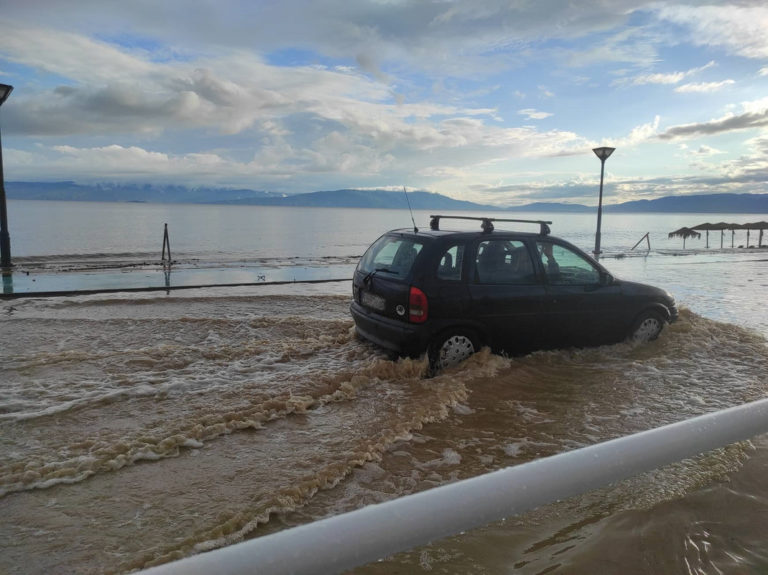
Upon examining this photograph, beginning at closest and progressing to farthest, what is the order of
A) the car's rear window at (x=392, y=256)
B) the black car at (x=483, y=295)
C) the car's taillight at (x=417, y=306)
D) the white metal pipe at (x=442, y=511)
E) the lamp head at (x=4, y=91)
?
the white metal pipe at (x=442, y=511)
the car's taillight at (x=417, y=306)
the black car at (x=483, y=295)
the car's rear window at (x=392, y=256)
the lamp head at (x=4, y=91)

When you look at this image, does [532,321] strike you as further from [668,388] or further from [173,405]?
[173,405]

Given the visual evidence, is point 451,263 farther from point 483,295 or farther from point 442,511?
point 442,511

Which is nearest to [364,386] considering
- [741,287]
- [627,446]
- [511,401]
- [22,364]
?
[511,401]

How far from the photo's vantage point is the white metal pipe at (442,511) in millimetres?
1031

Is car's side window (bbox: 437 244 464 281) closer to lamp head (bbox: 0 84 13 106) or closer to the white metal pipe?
the white metal pipe

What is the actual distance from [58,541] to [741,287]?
16.9m

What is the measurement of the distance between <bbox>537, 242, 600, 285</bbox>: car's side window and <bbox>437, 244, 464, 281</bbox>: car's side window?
1222 mm

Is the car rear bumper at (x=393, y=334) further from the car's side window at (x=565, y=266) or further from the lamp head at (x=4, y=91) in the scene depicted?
the lamp head at (x=4, y=91)

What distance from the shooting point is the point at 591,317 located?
734 centimetres

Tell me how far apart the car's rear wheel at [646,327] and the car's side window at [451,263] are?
3.04m

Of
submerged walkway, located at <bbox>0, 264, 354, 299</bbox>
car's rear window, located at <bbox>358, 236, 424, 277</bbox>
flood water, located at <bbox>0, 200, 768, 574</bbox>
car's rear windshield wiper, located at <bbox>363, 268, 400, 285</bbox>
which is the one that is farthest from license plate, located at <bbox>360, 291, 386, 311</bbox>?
submerged walkway, located at <bbox>0, 264, 354, 299</bbox>

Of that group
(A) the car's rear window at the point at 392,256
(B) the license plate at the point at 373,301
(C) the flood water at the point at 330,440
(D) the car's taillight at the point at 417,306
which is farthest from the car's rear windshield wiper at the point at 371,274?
(C) the flood water at the point at 330,440

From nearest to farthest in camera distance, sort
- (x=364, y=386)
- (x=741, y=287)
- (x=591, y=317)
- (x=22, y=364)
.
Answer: (x=364, y=386) → (x=22, y=364) → (x=591, y=317) → (x=741, y=287)

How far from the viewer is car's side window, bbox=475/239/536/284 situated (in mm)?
6684
